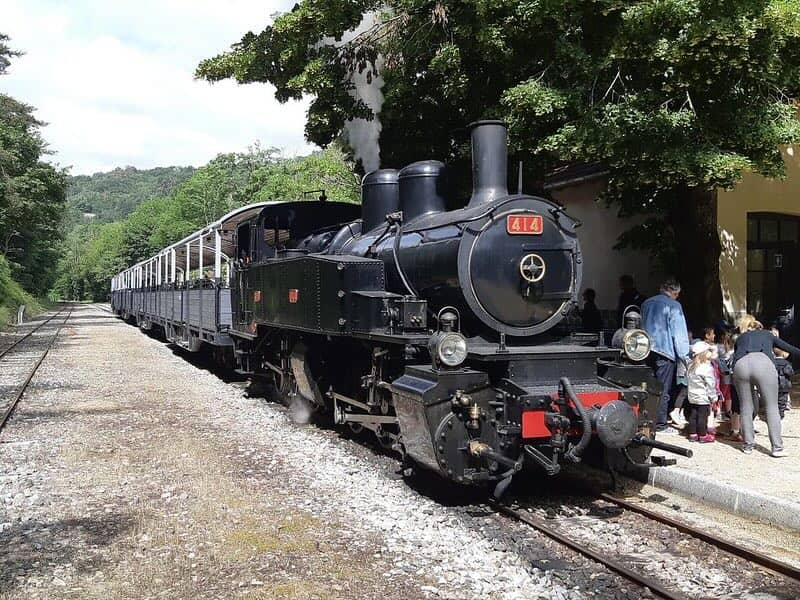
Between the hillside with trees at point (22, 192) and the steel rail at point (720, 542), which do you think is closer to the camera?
the steel rail at point (720, 542)

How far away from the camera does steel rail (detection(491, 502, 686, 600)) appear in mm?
4203

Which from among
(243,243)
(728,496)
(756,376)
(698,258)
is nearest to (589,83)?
(698,258)

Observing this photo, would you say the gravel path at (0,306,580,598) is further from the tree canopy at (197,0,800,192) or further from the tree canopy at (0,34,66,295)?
the tree canopy at (0,34,66,295)

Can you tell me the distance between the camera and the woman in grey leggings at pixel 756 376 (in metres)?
7.12

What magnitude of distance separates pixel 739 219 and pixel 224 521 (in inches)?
383

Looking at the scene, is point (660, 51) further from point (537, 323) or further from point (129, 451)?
point (129, 451)

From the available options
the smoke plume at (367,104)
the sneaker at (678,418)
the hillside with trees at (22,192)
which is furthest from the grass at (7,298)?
the sneaker at (678,418)

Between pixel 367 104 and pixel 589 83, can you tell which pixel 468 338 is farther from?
pixel 367 104

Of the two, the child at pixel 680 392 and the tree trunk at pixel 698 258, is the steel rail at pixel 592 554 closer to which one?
the child at pixel 680 392

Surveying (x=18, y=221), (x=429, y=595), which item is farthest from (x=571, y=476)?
(x=18, y=221)

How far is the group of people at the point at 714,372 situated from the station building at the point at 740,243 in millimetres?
3752

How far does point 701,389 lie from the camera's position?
7781 millimetres

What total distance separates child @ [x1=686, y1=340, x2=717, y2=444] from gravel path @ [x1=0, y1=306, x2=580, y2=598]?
3332 millimetres

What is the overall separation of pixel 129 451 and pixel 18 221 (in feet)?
92.5
